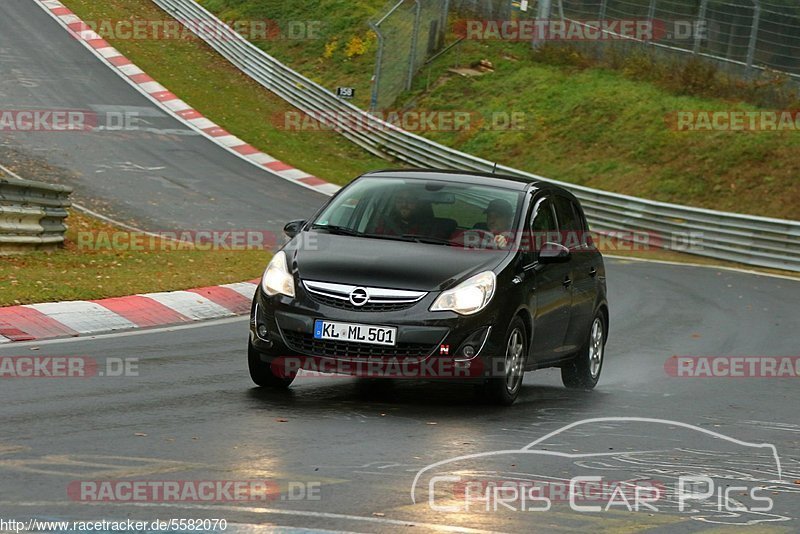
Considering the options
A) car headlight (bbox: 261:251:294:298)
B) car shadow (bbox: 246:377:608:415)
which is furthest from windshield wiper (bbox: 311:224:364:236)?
car shadow (bbox: 246:377:608:415)

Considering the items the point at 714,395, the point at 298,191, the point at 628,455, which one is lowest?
the point at 298,191

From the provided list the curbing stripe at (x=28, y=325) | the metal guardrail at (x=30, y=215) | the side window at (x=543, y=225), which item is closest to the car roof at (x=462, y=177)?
the side window at (x=543, y=225)

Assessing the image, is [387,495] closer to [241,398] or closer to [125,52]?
[241,398]

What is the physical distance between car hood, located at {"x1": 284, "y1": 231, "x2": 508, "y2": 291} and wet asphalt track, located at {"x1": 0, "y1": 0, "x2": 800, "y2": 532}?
854 millimetres

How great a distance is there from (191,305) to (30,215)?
376 centimetres

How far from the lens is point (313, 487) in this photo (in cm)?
661

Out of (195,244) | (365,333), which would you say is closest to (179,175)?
(195,244)

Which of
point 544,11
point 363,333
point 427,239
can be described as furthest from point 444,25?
point 363,333

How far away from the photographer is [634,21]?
125 ft

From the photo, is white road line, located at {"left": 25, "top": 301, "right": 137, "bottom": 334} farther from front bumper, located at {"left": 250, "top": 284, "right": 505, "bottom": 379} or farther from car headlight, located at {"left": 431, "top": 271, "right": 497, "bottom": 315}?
car headlight, located at {"left": 431, "top": 271, "right": 497, "bottom": 315}

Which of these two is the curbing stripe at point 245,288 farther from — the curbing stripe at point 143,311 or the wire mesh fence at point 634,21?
the wire mesh fence at point 634,21

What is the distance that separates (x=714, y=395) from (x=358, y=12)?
3598 centimetres

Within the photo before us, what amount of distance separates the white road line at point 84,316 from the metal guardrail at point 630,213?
9667mm

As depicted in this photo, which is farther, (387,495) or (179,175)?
(179,175)
